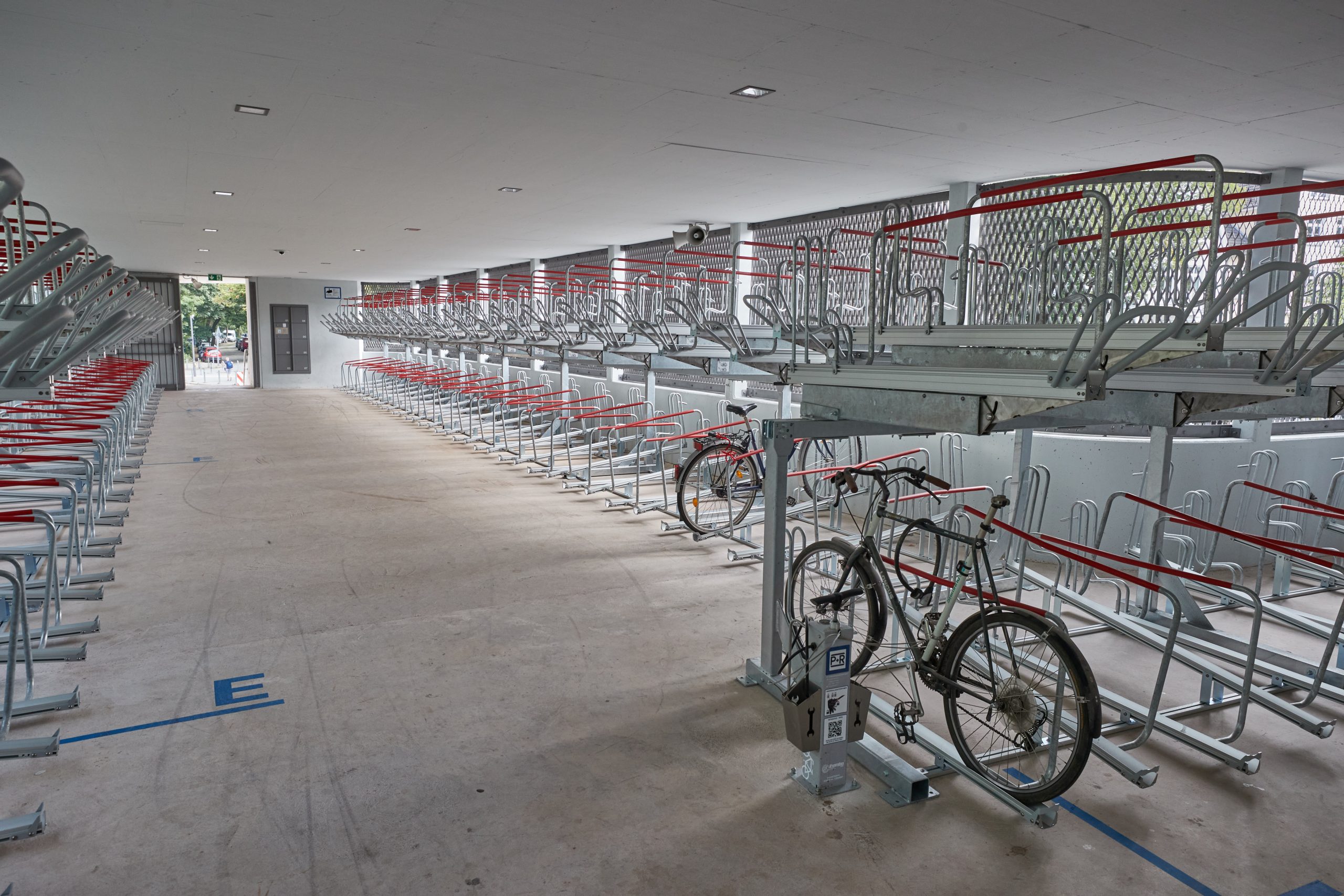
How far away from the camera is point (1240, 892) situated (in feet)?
8.05

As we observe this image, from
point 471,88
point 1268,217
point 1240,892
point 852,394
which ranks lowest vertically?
point 1240,892

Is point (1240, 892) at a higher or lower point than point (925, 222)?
lower

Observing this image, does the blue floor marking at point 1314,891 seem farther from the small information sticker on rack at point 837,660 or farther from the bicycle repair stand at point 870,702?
the small information sticker on rack at point 837,660

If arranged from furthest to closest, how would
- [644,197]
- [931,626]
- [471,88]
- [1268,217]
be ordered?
[644,197]
[471,88]
[1268,217]
[931,626]

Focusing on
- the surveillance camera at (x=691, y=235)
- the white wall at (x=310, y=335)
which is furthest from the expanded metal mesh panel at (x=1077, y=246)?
the white wall at (x=310, y=335)

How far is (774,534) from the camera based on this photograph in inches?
140

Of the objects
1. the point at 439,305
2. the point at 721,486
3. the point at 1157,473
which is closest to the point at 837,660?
the point at 1157,473

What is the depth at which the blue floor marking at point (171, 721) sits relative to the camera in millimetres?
3223

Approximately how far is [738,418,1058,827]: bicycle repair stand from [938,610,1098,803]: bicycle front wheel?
6 centimetres

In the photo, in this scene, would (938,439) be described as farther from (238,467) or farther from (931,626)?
(238,467)

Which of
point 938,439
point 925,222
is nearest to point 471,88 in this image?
point 925,222

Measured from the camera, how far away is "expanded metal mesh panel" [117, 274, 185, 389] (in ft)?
66.4

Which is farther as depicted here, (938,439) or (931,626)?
(938,439)

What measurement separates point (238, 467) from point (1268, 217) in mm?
9699
